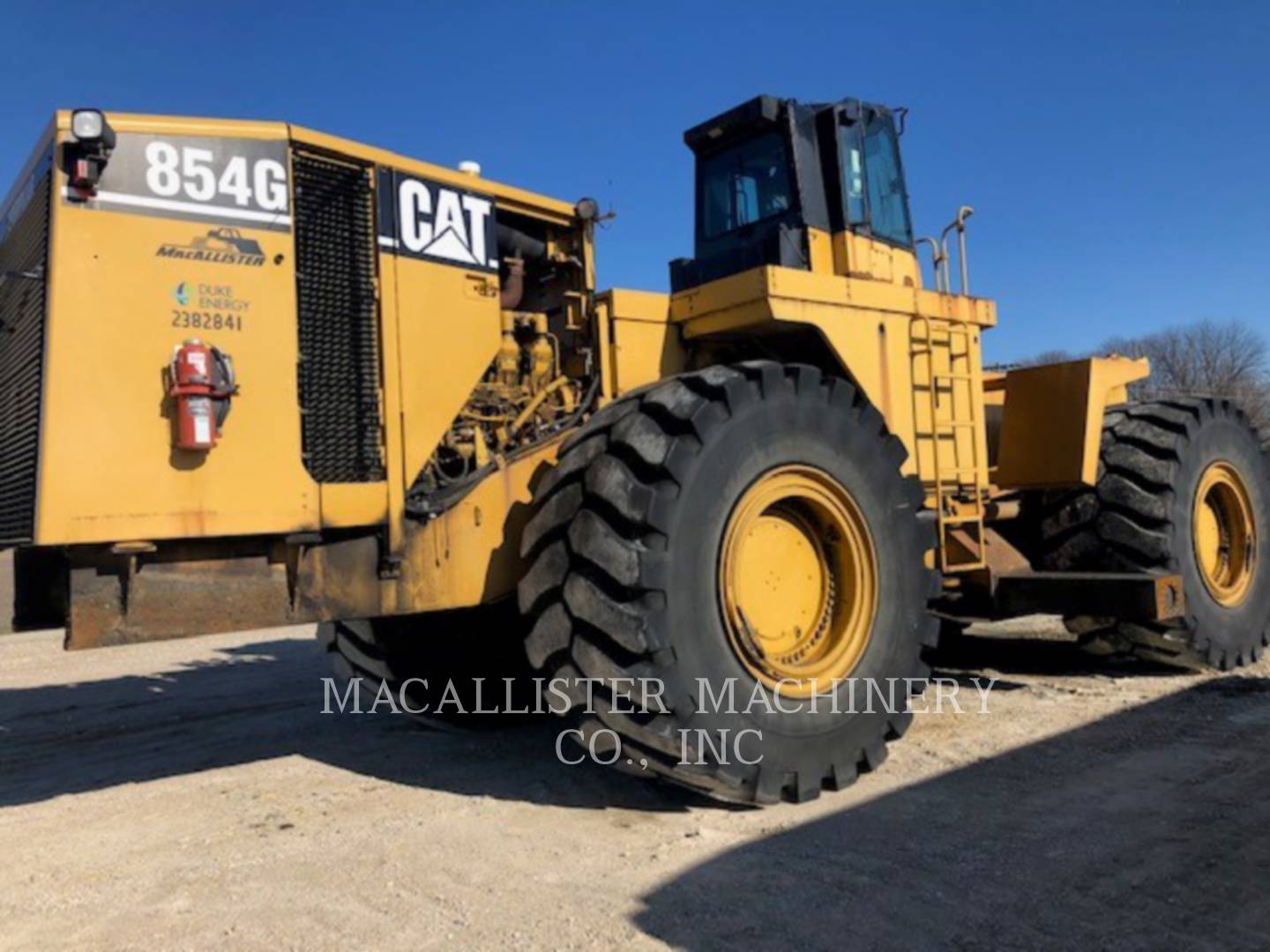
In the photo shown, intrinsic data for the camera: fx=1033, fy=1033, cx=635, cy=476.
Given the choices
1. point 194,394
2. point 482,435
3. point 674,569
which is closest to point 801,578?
point 674,569

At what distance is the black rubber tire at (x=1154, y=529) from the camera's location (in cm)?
674

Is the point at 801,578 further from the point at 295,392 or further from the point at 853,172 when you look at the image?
the point at 853,172

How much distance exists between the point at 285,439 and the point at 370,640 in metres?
2.08

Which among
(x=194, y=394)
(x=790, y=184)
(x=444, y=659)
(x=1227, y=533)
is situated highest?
(x=790, y=184)

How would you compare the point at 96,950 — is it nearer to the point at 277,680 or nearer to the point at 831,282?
the point at 831,282

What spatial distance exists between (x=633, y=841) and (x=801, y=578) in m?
1.49

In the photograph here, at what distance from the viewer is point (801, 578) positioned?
15.9ft

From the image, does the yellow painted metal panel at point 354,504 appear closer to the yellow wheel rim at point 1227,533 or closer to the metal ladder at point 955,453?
the metal ladder at point 955,453

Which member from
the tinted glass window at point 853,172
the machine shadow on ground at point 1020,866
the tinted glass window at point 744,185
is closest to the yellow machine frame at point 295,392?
the tinted glass window at point 853,172

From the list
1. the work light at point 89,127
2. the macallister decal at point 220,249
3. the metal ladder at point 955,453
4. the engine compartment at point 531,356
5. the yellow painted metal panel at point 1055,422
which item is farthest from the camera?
the yellow painted metal panel at point 1055,422

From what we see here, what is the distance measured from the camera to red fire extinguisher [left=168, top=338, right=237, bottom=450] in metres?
3.67

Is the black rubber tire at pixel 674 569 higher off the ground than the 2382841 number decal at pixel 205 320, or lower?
lower

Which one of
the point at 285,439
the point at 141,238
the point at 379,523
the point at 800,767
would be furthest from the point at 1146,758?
the point at 141,238

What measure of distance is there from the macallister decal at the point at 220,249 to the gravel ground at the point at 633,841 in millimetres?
2285
